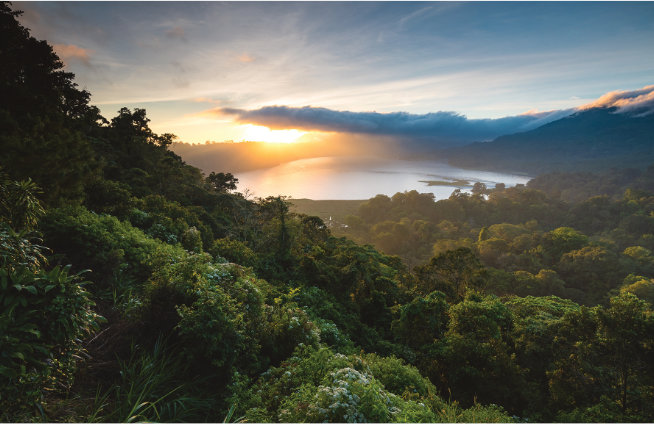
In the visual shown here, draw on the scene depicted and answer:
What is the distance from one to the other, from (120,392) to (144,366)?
0.33 meters

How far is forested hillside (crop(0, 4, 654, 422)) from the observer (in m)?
2.98

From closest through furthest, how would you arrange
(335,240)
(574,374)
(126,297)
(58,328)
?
(58,328) → (126,297) → (574,374) → (335,240)

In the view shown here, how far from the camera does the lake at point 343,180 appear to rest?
102188mm

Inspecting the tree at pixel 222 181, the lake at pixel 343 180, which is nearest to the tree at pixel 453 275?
the tree at pixel 222 181

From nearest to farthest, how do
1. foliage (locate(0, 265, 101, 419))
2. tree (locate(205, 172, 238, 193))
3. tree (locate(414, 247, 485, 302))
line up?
foliage (locate(0, 265, 101, 419)) → tree (locate(414, 247, 485, 302)) → tree (locate(205, 172, 238, 193))

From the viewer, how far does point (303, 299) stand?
32.6ft

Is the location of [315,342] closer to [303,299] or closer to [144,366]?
[144,366]

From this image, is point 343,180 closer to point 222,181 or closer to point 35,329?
point 222,181

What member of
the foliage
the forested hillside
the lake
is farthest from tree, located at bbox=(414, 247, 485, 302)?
the lake

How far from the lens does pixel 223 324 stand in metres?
4.08

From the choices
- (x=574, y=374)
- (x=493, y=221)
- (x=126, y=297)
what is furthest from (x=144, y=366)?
(x=493, y=221)

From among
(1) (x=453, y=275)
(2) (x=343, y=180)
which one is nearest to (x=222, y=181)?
(1) (x=453, y=275)

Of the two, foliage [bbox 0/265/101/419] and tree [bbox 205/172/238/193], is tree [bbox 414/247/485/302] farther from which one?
tree [bbox 205/172/238/193]

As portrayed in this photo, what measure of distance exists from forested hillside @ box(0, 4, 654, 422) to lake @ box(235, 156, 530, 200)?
71.9m
